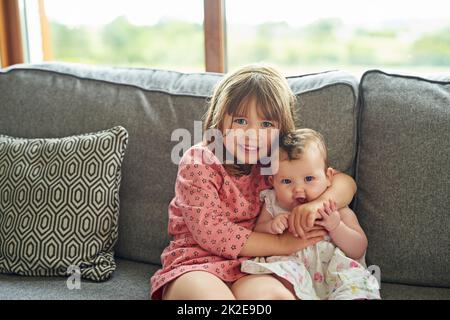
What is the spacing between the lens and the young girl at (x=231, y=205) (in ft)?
4.75

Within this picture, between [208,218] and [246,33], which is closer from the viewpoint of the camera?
[208,218]

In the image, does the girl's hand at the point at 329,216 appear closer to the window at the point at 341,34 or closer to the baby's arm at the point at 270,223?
the baby's arm at the point at 270,223

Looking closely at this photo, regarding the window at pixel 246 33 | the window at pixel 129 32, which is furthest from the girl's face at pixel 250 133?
the window at pixel 129 32

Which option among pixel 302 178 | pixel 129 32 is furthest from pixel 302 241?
pixel 129 32

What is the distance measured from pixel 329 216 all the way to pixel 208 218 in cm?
31

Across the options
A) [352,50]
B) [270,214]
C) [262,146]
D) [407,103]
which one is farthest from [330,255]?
[352,50]

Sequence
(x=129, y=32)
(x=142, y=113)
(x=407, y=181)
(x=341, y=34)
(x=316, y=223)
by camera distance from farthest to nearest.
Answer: (x=129, y=32)
(x=341, y=34)
(x=142, y=113)
(x=407, y=181)
(x=316, y=223)

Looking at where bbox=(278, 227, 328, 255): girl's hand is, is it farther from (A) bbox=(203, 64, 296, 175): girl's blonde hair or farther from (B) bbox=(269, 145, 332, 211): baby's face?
(A) bbox=(203, 64, 296, 175): girl's blonde hair

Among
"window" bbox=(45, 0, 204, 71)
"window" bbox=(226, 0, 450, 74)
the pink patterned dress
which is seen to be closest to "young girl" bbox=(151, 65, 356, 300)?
the pink patterned dress

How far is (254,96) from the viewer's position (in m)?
1.48

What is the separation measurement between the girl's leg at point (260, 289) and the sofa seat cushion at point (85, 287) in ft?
0.96

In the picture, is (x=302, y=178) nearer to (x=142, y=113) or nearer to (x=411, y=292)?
(x=411, y=292)
